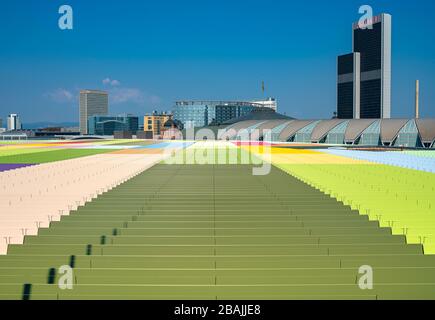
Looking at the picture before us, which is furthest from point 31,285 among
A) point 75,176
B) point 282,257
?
point 75,176

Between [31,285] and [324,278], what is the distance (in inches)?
223

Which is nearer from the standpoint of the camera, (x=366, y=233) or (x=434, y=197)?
(x=366, y=233)

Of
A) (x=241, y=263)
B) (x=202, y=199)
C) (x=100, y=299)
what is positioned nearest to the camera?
(x=100, y=299)

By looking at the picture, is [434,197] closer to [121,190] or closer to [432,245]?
[432,245]

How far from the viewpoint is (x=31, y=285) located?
9484 millimetres

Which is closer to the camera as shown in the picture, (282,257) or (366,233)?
(282,257)

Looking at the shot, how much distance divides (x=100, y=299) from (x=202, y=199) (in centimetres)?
1131
